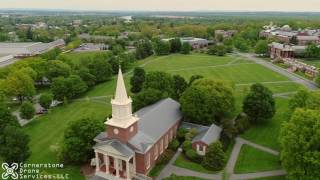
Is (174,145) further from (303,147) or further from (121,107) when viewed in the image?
(303,147)

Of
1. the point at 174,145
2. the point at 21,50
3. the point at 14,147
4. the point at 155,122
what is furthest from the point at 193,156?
the point at 21,50

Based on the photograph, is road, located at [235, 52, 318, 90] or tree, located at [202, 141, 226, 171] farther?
road, located at [235, 52, 318, 90]

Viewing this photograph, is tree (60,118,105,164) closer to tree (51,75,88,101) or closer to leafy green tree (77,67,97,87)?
tree (51,75,88,101)

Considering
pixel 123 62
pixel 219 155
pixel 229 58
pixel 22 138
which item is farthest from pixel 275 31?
pixel 22 138

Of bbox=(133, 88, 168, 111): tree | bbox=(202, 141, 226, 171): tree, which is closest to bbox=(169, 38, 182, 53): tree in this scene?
bbox=(133, 88, 168, 111): tree

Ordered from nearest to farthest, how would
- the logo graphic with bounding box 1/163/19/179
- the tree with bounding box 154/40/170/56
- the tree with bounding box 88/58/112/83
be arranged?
1. the logo graphic with bounding box 1/163/19/179
2. the tree with bounding box 88/58/112/83
3. the tree with bounding box 154/40/170/56

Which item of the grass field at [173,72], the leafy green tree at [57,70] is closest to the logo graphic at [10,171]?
the grass field at [173,72]
